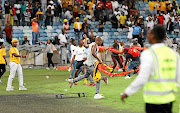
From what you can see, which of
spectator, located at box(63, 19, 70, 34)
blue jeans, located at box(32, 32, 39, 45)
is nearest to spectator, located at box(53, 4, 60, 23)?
spectator, located at box(63, 19, 70, 34)

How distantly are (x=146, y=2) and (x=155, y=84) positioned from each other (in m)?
29.5

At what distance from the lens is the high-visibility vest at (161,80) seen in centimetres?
511

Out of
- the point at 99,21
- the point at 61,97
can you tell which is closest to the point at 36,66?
the point at 99,21

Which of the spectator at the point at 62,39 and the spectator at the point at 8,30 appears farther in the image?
the spectator at the point at 62,39

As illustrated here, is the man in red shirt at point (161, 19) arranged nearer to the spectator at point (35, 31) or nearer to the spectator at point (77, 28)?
the spectator at point (77, 28)

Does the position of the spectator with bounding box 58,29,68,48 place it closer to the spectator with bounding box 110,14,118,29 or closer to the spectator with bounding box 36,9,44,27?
the spectator with bounding box 36,9,44,27

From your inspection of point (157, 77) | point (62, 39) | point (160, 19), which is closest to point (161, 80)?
point (157, 77)

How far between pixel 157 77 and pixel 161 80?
0.21 ft

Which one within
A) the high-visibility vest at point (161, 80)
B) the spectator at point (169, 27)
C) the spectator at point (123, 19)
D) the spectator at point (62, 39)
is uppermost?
the high-visibility vest at point (161, 80)

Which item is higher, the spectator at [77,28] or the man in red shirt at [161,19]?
the man in red shirt at [161,19]

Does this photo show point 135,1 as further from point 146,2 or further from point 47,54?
point 47,54

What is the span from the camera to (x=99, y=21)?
29641mm

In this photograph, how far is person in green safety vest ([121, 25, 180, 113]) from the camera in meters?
5.05

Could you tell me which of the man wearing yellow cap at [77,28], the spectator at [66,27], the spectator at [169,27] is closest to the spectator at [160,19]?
the spectator at [169,27]
